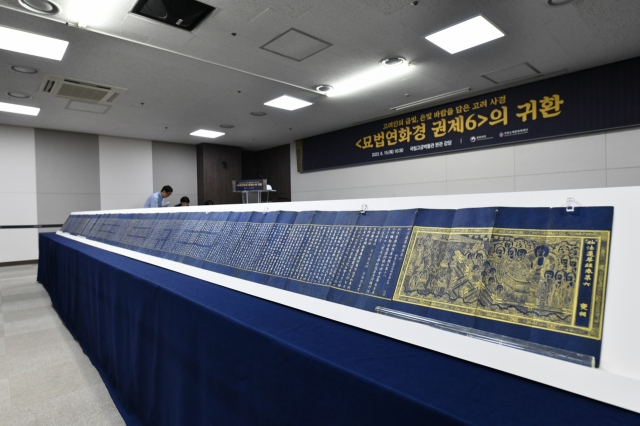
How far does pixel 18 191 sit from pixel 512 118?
356 inches

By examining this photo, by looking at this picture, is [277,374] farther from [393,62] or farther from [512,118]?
[512,118]

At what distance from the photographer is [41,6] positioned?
292cm

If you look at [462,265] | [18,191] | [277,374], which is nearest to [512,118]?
[462,265]

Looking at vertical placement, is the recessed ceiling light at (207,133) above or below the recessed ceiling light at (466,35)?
below

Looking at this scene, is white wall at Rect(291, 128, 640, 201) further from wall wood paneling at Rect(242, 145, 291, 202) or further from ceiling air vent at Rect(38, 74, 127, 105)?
ceiling air vent at Rect(38, 74, 127, 105)

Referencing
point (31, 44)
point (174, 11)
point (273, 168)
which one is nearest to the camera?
point (174, 11)

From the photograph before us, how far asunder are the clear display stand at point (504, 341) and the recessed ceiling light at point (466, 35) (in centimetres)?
344

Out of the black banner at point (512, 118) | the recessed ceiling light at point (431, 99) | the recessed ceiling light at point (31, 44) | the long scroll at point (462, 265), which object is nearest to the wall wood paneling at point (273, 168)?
the black banner at point (512, 118)

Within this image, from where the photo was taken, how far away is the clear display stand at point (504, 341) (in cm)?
59

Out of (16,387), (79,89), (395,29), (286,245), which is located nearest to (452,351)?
(286,245)

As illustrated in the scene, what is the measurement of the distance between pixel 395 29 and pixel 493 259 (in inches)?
131

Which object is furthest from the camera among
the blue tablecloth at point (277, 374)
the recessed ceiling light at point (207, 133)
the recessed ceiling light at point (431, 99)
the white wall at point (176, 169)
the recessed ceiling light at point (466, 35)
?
the white wall at point (176, 169)

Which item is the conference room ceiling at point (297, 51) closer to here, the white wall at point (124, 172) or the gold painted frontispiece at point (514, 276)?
the white wall at point (124, 172)

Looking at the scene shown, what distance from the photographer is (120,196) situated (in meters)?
8.10
